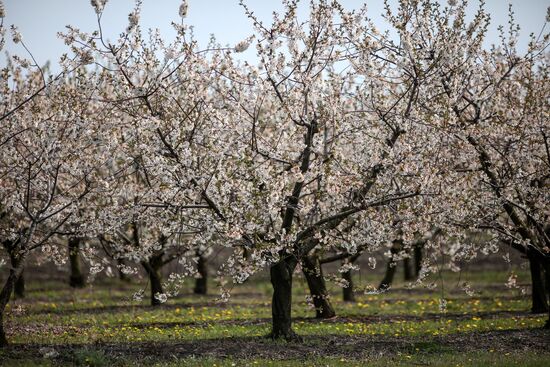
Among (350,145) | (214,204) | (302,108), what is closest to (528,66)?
(350,145)

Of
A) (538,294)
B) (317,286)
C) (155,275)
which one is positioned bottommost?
(538,294)

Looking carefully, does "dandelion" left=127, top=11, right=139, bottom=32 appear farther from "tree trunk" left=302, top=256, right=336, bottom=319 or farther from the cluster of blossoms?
"tree trunk" left=302, top=256, right=336, bottom=319

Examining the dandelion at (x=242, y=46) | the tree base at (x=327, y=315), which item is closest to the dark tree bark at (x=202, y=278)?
the tree base at (x=327, y=315)

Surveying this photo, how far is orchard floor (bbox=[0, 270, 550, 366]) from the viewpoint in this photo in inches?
402

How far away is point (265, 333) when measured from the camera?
13.4 metres

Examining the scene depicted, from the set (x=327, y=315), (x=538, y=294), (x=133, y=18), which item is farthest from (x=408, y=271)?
(x=133, y=18)

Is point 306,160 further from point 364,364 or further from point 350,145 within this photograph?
point 364,364

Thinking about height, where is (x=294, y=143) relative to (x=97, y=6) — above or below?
below

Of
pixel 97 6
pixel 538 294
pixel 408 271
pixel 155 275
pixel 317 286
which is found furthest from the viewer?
pixel 408 271

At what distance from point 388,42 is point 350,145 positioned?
2.55 metres

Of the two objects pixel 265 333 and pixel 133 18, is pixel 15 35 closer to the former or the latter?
pixel 133 18

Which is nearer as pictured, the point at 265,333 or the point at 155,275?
the point at 265,333

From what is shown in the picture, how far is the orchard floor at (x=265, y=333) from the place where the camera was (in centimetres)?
1021

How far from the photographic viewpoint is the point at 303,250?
11914mm
